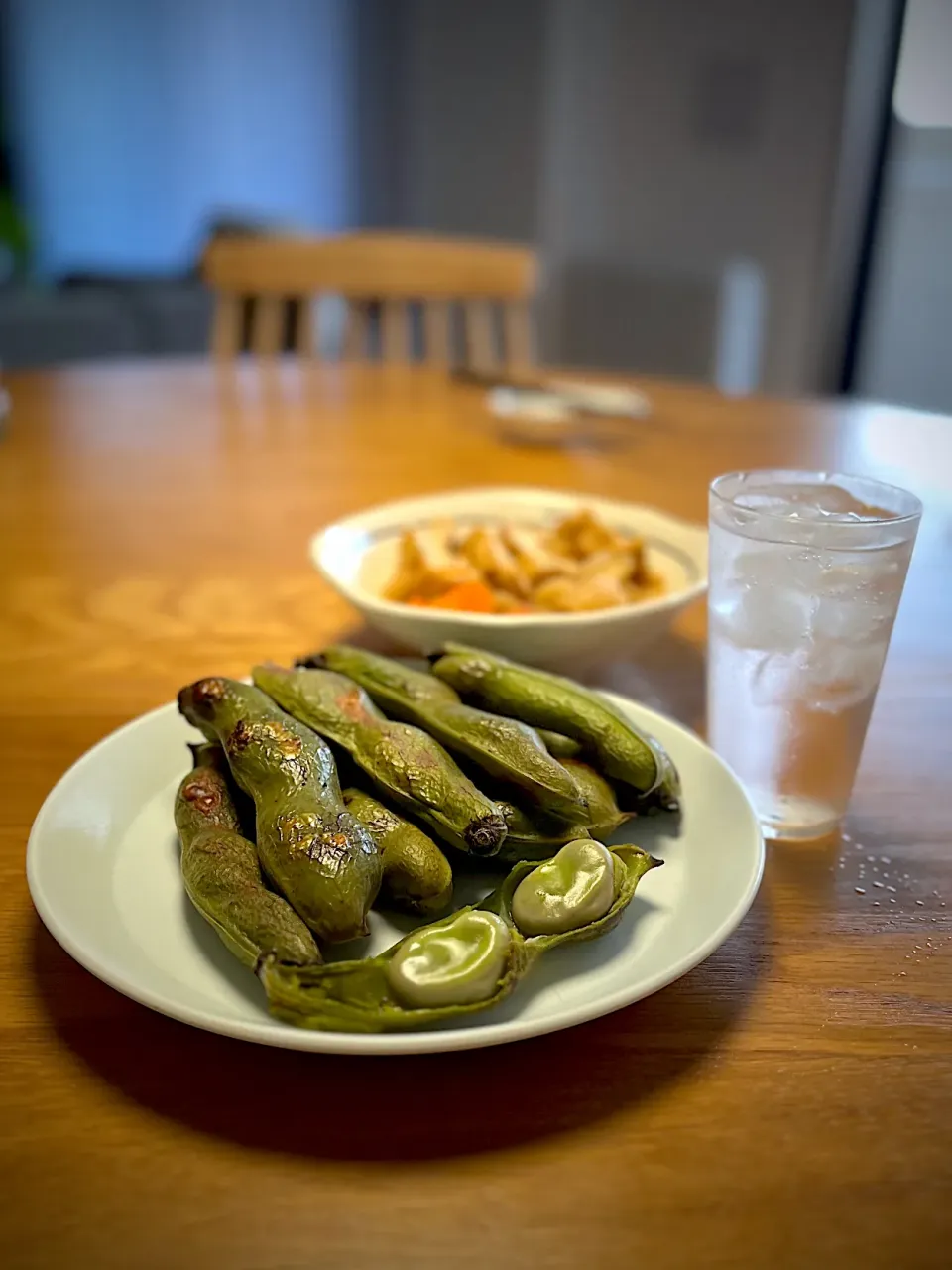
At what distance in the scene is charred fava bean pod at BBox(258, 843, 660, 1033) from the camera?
37cm

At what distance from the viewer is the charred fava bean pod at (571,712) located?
0.50 meters

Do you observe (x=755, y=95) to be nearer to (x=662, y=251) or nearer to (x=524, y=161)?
(x=662, y=251)

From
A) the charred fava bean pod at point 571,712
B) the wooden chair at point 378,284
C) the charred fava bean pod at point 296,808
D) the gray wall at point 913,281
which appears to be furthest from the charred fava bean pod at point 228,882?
the gray wall at point 913,281

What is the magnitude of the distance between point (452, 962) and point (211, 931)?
0.12 metres

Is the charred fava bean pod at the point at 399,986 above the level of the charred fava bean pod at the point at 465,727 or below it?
below

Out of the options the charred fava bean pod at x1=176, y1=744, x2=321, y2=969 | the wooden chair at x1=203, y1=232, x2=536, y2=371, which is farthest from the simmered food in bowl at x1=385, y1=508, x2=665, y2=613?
the wooden chair at x1=203, y1=232, x2=536, y2=371

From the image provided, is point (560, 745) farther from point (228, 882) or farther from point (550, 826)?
point (228, 882)

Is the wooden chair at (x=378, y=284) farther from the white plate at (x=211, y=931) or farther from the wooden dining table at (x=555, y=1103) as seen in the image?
the white plate at (x=211, y=931)

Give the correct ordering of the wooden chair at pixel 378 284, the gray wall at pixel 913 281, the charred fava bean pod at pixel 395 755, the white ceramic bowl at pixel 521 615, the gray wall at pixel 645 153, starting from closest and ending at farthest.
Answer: the charred fava bean pod at pixel 395 755 < the white ceramic bowl at pixel 521 615 < the wooden chair at pixel 378 284 < the gray wall at pixel 913 281 < the gray wall at pixel 645 153

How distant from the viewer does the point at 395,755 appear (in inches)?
18.9

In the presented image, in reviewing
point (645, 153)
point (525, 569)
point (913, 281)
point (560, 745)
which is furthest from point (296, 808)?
point (645, 153)

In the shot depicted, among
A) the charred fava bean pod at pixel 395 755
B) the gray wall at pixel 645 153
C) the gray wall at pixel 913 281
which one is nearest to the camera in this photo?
the charred fava bean pod at pixel 395 755

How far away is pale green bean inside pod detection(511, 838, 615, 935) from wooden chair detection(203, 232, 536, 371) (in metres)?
1.47

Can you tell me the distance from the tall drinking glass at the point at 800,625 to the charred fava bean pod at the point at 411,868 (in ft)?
0.70
